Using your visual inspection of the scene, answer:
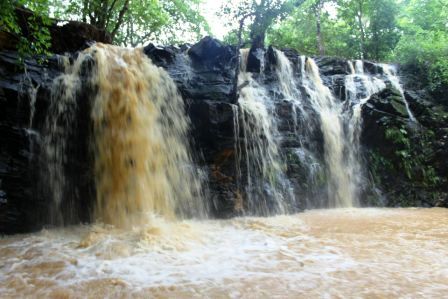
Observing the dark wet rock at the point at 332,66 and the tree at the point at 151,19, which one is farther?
the tree at the point at 151,19

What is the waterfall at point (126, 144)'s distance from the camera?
6.45 meters

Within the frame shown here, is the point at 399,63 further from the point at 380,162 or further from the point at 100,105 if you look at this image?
the point at 100,105

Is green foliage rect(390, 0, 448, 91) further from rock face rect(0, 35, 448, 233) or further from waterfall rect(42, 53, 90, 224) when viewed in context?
waterfall rect(42, 53, 90, 224)

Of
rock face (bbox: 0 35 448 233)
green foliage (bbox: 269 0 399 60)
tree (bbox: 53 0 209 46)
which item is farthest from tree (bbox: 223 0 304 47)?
tree (bbox: 53 0 209 46)

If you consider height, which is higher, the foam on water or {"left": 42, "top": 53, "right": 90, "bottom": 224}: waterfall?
{"left": 42, "top": 53, "right": 90, "bottom": 224}: waterfall

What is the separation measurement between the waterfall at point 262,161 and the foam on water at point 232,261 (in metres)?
1.46

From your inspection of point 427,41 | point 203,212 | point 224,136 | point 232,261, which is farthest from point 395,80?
point 232,261

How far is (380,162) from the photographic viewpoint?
365 inches

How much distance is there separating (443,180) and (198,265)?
26.7 ft

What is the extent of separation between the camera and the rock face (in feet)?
20.2

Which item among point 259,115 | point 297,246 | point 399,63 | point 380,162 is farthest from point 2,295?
point 399,63

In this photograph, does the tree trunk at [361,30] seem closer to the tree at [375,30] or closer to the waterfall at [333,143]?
the tree at [375,30]

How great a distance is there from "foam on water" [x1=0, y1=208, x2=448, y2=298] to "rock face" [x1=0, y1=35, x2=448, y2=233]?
1.11 m

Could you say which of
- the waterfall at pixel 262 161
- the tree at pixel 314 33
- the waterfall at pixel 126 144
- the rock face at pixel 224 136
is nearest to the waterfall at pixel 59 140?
the waterfall at pixel 126 144
